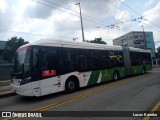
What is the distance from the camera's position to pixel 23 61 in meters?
11.1

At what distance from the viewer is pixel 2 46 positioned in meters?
52.3

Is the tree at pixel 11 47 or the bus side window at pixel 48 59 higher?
the tree at pixel 11 47

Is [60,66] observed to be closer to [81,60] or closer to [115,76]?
[81,60]

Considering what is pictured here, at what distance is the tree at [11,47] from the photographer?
162 feet

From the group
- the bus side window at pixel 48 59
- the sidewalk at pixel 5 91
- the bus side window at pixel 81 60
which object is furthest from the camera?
the bus side window at pixel 81 60

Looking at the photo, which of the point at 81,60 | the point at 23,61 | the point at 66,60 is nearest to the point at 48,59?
the point at 23,61

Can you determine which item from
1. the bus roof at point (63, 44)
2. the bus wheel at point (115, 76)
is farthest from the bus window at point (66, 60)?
the bus wheel at point (115, 76)

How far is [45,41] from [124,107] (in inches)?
230

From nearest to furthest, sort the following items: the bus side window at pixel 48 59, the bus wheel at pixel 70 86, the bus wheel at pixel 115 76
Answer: the bus side window at pixel 48 59
the bus wheel at pixel 70 86
the bus wheel at pixel 115 76

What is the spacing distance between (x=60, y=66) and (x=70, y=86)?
57.9 inches

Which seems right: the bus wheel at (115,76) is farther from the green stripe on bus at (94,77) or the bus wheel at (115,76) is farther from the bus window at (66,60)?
the bus window at (66,60)

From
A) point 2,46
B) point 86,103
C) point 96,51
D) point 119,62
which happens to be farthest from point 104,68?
point 2,46

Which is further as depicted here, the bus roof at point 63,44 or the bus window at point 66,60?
the bus window at point 66,60

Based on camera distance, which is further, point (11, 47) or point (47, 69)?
point (11, 47)
